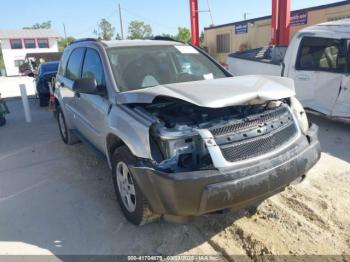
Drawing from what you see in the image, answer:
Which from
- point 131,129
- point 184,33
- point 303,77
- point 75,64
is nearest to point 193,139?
point 131,129

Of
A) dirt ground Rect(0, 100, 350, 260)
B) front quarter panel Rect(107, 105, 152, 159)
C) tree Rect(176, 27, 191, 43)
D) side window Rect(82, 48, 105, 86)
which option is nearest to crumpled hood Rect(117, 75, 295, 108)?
front quarter panel Rect(107, 105, 152, 159)

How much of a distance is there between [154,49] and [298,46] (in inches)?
138

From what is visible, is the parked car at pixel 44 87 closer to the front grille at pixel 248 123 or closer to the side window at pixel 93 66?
the side window at pixel 93 66

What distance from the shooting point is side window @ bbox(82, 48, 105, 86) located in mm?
4039

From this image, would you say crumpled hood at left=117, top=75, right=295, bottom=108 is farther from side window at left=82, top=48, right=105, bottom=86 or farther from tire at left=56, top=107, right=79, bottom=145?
tire at left=56, top=107, right=79, bottom=145

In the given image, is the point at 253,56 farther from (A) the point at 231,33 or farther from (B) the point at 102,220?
(A) the point at 231,33

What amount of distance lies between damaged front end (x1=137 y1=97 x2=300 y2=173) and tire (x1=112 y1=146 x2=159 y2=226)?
415 millimetres

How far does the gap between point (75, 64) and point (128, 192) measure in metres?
2.63

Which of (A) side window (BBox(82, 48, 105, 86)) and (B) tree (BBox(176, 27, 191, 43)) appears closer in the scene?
(A) side window (BBox(82, 48, 105, 86))

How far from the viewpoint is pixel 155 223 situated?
3.48 metres

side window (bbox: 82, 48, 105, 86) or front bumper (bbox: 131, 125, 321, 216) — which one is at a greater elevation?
side window (bbox: 82, 48, 105, 86)

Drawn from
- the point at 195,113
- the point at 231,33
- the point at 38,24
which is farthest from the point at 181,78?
the point at 38,24

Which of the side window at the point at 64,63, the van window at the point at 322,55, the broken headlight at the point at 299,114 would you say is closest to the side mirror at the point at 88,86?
the broken headlight at the point at 299,114

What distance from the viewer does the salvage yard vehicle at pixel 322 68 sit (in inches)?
229
